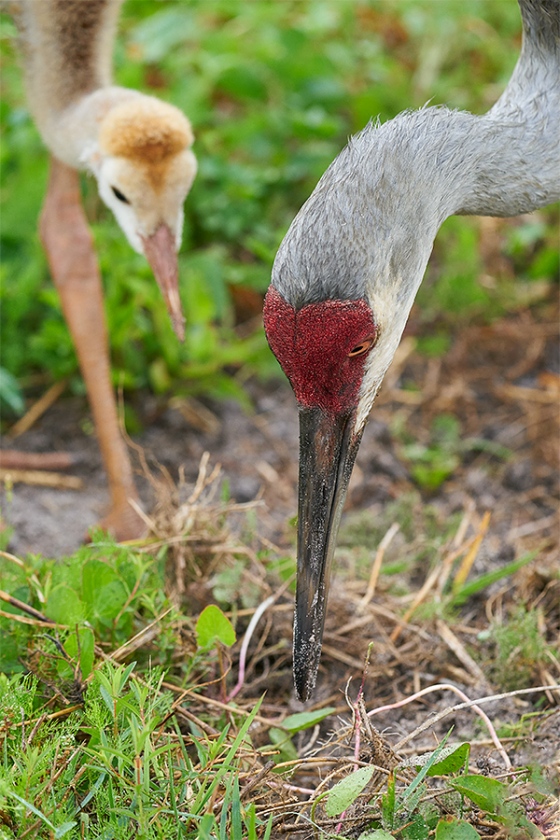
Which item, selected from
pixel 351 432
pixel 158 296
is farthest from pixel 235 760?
pixel 158 296

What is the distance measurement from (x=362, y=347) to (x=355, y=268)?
18 centimetres

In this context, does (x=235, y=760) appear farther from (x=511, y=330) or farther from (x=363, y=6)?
(x=363, y=6)

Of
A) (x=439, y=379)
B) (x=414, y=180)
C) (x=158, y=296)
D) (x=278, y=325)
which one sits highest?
(x=414, y=180)

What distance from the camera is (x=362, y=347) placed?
229cm

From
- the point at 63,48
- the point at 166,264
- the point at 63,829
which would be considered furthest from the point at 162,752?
the point at 63,48

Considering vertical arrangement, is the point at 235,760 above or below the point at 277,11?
below

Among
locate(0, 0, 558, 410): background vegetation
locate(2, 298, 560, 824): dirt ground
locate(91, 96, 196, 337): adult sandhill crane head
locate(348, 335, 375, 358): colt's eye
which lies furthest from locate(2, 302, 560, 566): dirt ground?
locate(348, 335, 375, 358): colt's eye

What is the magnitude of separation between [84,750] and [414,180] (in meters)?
1.48

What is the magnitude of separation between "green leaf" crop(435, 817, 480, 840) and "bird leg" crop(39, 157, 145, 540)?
176cm

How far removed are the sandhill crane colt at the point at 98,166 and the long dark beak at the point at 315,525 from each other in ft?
3.31

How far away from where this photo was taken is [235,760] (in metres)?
2.23

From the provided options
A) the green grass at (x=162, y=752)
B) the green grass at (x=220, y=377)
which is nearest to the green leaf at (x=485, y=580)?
the green grass at (x=220, y=377)

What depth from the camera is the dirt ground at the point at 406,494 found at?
2.71 metres

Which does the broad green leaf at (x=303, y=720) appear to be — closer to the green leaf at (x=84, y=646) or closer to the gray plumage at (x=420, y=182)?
the green leaf at (x=84, y=646)
